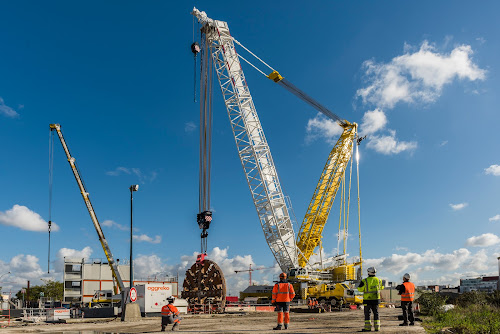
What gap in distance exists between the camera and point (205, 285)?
32.9 m

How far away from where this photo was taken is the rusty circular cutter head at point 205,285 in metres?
31.9

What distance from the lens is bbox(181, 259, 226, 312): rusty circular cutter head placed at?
31891mm

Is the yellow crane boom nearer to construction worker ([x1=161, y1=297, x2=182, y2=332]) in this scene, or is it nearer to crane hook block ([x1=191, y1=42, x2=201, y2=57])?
crane hook block ([x1=191, y1=42, x2=201, y2=57])

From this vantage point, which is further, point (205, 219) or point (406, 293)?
point (205, 219)

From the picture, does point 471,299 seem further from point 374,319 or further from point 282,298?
point 282,298

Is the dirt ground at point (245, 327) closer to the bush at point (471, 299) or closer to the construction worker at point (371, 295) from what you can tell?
the construction worker at point (371, 295)

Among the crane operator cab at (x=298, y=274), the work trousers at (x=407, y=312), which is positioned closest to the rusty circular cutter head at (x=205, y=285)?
the crane operator cab at (x=298, y=274)

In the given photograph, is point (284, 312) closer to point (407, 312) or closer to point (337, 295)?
point (407, 312)

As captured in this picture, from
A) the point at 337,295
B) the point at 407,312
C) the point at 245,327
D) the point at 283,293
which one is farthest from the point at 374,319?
the point at 337,295

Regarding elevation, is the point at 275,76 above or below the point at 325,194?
above

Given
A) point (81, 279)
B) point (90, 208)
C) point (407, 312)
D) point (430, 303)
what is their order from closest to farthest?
point (407, 312) < point (430, 303) < point (90, 208) < point (81, 279)

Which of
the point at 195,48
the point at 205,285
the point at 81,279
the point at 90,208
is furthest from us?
the point at 81,279

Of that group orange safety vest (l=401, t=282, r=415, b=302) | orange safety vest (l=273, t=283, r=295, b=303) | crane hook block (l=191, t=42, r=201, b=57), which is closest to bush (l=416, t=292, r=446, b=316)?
orange safety vest (l=401, t=282, r=415, b=302)

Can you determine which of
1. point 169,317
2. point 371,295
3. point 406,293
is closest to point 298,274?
point 169,317
